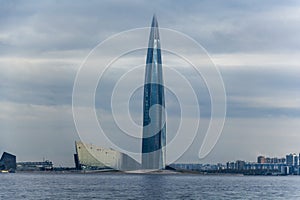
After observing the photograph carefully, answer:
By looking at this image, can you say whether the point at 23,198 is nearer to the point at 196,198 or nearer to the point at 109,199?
the point at 109,199

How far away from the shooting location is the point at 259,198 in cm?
11225

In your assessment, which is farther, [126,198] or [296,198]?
[296,198]

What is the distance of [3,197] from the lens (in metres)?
104

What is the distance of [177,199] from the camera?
341ft

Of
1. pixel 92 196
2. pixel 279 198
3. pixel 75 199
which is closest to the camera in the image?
pixel 75 199

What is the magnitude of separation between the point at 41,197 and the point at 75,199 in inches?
263

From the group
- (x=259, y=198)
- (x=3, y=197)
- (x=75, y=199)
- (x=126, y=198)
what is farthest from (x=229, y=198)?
(x=3, y=197)

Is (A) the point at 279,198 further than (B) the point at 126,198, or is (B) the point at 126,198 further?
(A) the point at 279,198

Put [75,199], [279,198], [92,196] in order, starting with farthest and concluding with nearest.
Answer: [279,198] → [92,196] → [75,199]

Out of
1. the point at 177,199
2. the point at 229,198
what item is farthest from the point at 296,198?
the point at 177,199

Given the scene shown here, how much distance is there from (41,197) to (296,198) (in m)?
37.3

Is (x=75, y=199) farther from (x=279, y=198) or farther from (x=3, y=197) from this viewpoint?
(x=279, y=198)

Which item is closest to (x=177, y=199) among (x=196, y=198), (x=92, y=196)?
(x=196, y=198)

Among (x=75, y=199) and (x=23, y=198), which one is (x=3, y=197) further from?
(x=75, y=199)
